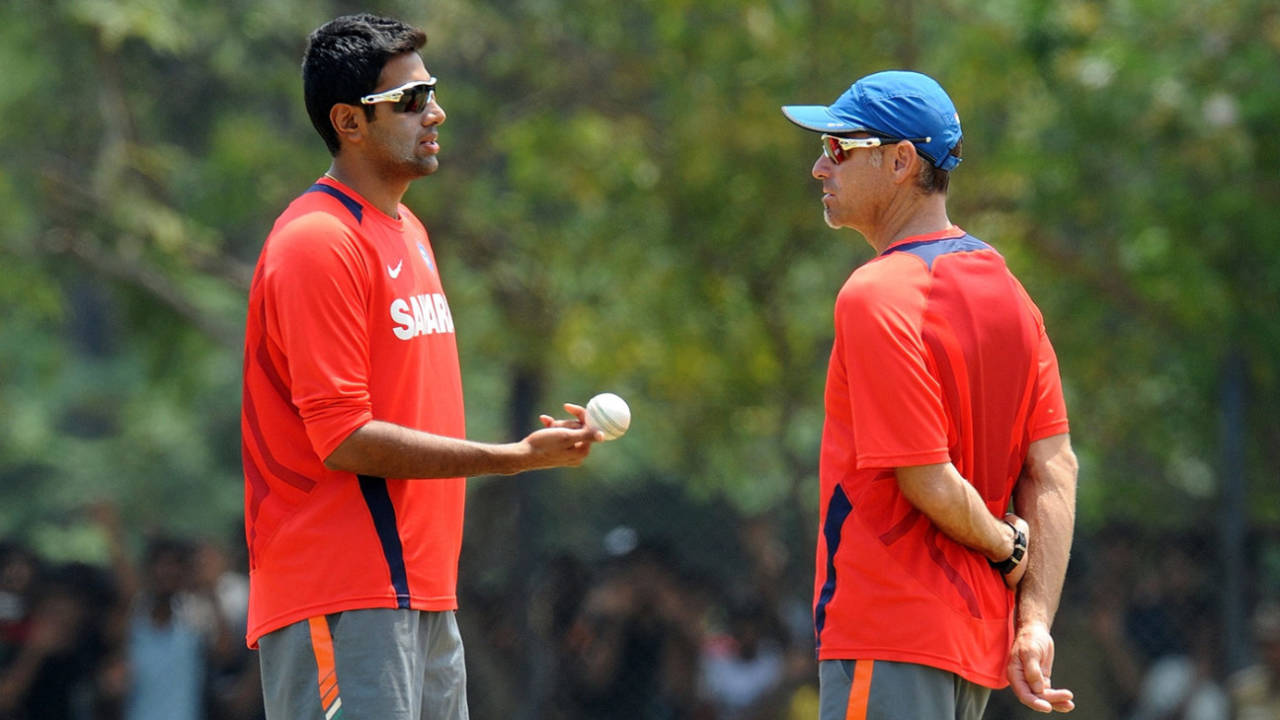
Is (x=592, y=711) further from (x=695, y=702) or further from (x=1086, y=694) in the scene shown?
(x=1086, y=694)

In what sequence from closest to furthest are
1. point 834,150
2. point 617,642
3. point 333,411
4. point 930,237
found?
1. point 333,411
2. point 930,237
3. point 834,150
4. point 617,642

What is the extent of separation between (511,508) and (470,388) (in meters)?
12.1

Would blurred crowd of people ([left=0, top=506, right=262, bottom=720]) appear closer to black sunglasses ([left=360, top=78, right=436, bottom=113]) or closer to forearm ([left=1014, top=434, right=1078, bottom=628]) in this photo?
black sunglasses ([left=360, top=78, right=436, bottom=113])

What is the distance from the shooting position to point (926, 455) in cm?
334

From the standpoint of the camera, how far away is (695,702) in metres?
8.72

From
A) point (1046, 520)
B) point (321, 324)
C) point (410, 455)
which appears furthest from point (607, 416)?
point (1046, 520)

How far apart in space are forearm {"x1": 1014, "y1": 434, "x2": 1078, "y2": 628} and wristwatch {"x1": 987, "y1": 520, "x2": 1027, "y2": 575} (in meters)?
0.07

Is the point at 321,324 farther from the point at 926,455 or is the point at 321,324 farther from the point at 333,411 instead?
the point at 926,455

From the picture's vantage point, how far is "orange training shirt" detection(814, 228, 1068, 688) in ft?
11.0

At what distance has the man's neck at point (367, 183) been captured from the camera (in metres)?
3.81

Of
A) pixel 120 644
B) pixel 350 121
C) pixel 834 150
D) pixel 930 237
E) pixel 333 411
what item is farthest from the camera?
pixel 120 644

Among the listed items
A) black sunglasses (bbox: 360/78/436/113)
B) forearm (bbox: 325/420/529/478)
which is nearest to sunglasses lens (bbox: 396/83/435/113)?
black sunglasses (bbox: 360/78/436/113)

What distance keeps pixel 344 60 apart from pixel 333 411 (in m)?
0.87

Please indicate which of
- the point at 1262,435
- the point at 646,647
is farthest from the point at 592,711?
the point at 1262,435
